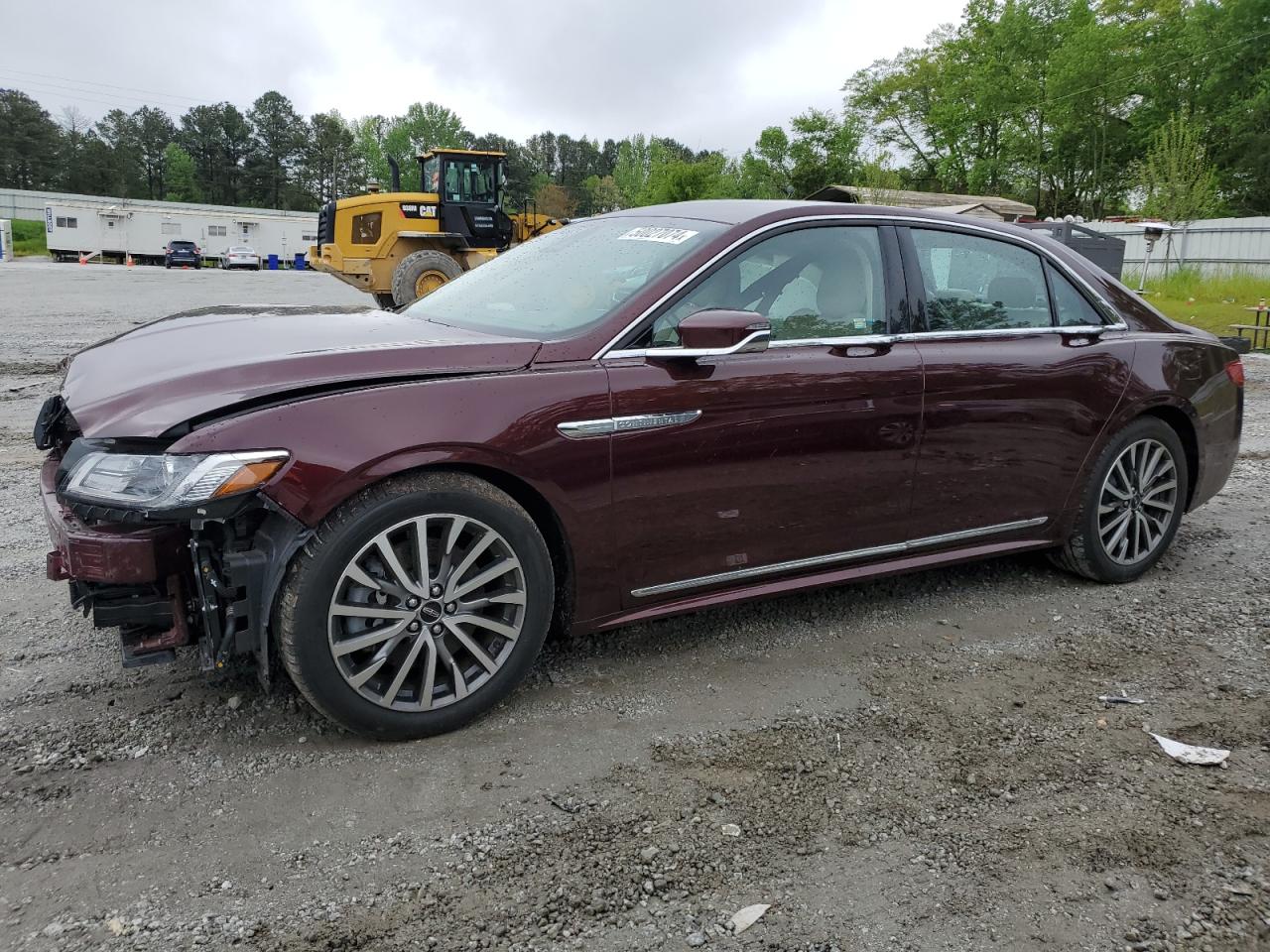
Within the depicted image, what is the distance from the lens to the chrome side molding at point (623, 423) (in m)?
2.95

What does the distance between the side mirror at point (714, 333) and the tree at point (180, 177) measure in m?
113

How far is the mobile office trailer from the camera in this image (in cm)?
5188

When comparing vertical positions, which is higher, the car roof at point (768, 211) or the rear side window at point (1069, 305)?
the car roof at point (768, 211)

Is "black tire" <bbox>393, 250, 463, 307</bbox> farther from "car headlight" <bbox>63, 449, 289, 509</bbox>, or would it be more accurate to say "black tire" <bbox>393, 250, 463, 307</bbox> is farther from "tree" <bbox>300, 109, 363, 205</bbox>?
"tree" <bbox>300, 109, 363, 205</bbox>

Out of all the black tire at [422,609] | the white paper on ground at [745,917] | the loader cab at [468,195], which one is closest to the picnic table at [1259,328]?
the loader cab at [468,195]

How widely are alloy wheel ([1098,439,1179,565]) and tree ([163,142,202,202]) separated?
4454 inches

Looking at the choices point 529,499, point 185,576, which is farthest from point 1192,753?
point 185,576

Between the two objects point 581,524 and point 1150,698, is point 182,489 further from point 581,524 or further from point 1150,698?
point 1150,698

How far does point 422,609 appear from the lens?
2.79 metres

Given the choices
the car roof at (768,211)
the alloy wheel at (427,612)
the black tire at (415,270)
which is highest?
the black tire at (415,270)

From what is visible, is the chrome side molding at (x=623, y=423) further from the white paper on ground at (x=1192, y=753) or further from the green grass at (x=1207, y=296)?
the green grass at (x=1207, y=296)

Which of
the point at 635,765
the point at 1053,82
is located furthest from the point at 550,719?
the point at 1053,82

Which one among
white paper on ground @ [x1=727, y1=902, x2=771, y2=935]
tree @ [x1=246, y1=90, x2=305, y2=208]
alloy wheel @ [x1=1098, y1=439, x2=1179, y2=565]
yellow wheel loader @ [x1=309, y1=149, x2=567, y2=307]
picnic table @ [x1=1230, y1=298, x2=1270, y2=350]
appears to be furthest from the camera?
tree @ [x1=246, y1=90, x2=305, y2=208]

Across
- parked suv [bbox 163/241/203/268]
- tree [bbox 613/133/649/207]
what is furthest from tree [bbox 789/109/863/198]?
parked suv [bbox 163/241/203/268]
